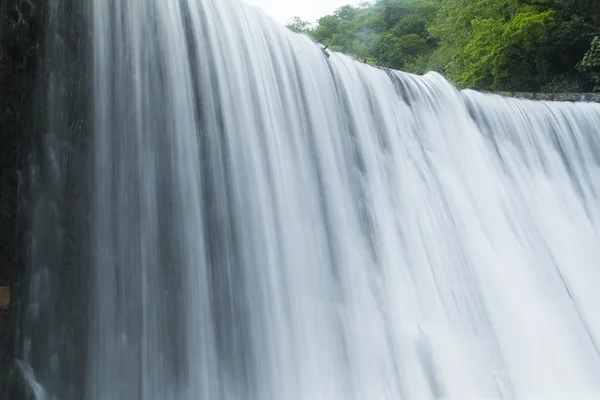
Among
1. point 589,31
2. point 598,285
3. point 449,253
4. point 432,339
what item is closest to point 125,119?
point 432,339

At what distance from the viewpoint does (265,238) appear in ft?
21.3

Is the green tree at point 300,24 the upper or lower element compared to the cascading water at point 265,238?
upper

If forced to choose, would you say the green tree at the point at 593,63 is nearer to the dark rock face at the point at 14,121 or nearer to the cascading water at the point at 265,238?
the cascading water at the point at 265,238

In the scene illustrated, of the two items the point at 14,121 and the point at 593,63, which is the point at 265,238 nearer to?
the point at 14,121

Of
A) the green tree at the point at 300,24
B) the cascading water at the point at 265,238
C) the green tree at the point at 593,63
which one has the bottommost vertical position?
the cascading water at the point at 265,238

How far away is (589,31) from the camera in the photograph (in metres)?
17.6

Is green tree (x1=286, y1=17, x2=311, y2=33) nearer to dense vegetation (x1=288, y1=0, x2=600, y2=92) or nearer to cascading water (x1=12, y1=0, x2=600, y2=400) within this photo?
dense vegetation (x1=288, y1=0, x2=600, y2=92)

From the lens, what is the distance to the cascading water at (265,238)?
5.08 meters

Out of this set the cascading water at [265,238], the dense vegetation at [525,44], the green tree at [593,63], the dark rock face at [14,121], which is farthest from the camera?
the dense vegetation at [525,44]

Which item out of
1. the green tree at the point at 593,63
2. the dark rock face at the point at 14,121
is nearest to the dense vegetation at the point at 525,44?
the green tree at the point at 593,63

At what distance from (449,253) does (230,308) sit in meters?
3.60

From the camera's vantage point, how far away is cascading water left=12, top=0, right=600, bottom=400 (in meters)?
5.08

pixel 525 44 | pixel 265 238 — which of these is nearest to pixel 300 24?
pixel 525 44

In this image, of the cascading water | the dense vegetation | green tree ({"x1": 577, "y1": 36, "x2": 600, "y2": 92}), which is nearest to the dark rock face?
the cascading water
